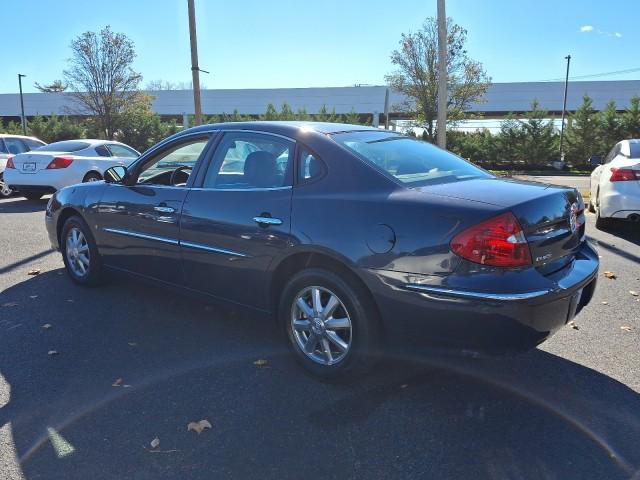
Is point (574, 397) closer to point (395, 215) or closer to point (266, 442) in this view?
point (395, 215)

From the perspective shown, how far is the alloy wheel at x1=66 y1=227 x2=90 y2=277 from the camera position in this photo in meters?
5.29

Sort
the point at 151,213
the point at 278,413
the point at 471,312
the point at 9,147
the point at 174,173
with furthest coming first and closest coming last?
1. the point at 9,147
2. the point at 174,173
3. the point at 151,213
4. the point at 278,413
5. the point at 471,312

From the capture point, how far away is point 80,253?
534 cm

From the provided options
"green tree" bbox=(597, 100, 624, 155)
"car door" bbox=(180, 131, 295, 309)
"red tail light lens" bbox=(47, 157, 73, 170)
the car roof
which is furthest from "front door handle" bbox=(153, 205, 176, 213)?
"green tree" bbox=(597, 100, 624, 155)

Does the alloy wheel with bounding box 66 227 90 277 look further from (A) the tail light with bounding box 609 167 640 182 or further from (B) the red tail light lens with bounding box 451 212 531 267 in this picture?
(A) the tail light with bounding box 609 167 640 182

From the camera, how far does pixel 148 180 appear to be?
191 inches

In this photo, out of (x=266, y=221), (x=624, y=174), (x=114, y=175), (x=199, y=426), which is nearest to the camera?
(x=199, y=426)

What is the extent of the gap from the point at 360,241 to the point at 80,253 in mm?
3447

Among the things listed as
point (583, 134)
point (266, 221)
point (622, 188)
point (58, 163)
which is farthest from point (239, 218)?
point (583, 134)

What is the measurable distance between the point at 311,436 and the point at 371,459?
35 centimetres

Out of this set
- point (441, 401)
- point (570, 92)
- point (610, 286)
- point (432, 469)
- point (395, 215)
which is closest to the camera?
point (432, 469)

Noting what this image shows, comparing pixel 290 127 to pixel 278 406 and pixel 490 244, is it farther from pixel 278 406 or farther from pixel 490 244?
pixel 278 406

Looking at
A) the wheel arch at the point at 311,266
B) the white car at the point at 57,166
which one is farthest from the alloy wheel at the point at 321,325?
the white car at the point at 57,166

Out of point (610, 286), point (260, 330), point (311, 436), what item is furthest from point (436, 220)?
point (610, 286)
